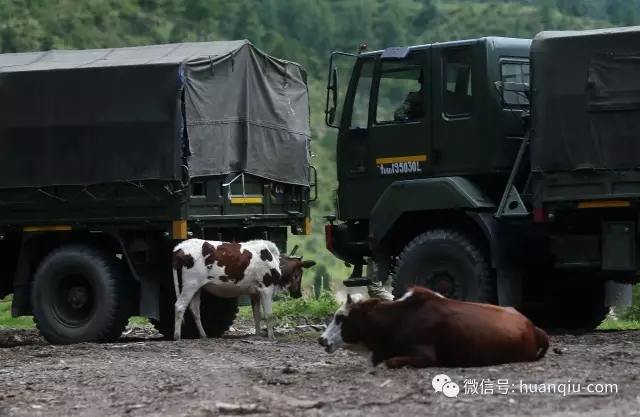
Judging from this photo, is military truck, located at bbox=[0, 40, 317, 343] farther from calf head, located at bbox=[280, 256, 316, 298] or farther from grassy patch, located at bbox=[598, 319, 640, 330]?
grassy patch, located at bbox=[598, 319, 640, 330]

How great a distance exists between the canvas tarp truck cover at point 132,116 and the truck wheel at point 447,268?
8.25 ft

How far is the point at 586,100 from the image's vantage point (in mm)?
13766

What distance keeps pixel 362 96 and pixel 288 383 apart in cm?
604

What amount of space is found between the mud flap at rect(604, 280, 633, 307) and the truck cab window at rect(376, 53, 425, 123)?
2.77 meters

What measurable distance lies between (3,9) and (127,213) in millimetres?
56797

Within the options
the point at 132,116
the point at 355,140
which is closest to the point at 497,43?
the point at 355,140

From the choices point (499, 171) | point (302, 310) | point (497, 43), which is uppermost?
point (497, 43)

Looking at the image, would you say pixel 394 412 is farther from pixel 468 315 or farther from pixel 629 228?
pixel 629 228

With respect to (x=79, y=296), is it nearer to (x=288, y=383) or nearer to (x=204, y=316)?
(x=204, y=316)

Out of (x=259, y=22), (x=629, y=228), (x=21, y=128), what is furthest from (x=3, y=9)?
(x=629, y=228)

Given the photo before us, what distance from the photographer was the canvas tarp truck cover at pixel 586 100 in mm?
13477

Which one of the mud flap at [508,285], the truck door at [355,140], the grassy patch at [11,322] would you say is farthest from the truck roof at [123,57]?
the grassy patch at [11,322]

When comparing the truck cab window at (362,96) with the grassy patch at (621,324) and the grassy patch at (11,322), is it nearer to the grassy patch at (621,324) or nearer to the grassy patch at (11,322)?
the grassy patch at (621,324)

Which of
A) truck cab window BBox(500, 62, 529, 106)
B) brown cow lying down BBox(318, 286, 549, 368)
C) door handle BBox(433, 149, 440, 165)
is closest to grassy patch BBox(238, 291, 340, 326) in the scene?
door handle BBox(433, 149, 440, 165)
